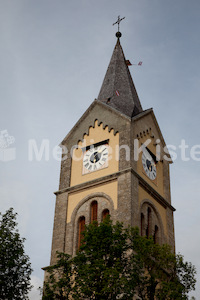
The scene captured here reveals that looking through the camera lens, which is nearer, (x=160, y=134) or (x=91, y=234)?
(x=91, y=234)

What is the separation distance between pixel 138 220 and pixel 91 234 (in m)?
8.85

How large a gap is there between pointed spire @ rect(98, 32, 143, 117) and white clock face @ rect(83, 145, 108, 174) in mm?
3845

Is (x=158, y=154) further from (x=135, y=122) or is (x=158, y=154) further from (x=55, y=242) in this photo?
(x=55, y=242)

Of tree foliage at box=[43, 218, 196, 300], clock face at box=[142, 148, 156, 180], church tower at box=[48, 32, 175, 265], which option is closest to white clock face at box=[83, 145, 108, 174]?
church tower at box=[48, 32, 175, 265]

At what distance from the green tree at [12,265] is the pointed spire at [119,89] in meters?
17.1

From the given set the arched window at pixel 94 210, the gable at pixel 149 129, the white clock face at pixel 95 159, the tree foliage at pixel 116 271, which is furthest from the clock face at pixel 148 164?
the tree foliage at pixel 116 271

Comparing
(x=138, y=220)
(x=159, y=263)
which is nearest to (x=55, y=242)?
(x=138, y=220)

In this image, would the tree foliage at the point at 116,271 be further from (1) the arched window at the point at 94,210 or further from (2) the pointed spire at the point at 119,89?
(2) the pointed spire at the point at 119,89

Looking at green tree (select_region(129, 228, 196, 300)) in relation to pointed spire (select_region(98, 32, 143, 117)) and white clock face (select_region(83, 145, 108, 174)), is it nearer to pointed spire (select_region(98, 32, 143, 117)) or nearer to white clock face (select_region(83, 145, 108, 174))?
white clock face (select_region(83, 145, 108, 174))

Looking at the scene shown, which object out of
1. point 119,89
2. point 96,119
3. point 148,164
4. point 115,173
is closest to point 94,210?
point 115,173

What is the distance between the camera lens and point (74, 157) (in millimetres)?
44688

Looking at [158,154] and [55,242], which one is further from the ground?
[158,154]

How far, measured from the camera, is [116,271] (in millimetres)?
27859

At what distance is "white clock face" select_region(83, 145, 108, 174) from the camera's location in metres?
42.3
